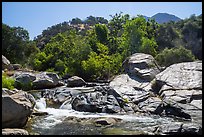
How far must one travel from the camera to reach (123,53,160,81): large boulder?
18359 mm

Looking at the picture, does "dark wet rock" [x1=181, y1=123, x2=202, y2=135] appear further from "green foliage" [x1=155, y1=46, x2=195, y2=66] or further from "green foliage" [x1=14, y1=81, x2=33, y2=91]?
"green foliage" [x1=155, y1=46, x2=195, y2=66]

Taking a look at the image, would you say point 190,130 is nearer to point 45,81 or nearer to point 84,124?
point 84,124

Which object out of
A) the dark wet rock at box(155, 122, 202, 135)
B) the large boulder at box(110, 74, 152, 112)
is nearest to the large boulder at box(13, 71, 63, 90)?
the large boulder at box(110, 74, 152, 112)

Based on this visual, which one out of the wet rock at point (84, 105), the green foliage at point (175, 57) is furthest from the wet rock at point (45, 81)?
the green foliage at point (175, 57)

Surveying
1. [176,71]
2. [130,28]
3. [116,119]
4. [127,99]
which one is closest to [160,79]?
[176,71]

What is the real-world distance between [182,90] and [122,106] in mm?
3366

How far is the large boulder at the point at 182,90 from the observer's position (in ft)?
39.2

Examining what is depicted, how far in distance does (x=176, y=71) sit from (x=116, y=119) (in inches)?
289

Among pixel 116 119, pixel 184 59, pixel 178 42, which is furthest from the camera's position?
pixel 178 42

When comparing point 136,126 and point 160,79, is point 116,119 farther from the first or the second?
point 160,79

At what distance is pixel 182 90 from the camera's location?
14344 millimetres

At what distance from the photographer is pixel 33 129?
9.24 m

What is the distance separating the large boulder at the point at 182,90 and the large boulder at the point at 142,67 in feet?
4.92

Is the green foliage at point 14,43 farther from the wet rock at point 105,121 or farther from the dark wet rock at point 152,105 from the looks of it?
the wet rock at point 105,121
